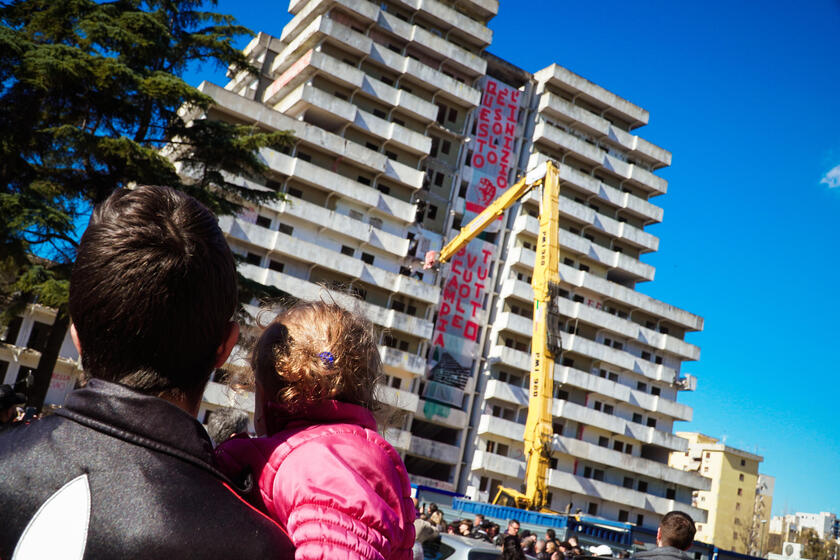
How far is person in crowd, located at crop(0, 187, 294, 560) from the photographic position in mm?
1273

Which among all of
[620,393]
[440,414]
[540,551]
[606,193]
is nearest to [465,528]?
[540,551]

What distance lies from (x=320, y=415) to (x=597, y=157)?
5404 centimetres

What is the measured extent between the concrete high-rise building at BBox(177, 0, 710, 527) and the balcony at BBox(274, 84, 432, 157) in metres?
0.12

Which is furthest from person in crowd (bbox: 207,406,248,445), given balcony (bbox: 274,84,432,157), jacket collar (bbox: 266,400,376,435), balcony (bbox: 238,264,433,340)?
balcony (bbox: 274,84,432,157)

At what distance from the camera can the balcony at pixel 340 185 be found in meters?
41.4

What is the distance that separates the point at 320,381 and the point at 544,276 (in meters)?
32.1

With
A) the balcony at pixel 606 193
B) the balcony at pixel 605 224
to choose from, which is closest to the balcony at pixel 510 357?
the balcony at pixel 605 224

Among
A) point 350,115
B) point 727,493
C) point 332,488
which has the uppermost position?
point 350,115

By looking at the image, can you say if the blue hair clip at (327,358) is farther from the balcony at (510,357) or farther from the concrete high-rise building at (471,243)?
the balcony at (510,357)

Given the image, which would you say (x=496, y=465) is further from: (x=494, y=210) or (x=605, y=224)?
(x=605, y=224)

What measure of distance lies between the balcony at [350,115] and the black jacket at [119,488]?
140ft

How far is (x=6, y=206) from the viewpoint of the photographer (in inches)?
630

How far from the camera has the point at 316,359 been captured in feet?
6.72

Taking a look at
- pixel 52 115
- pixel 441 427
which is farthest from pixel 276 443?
pixel 441 427
